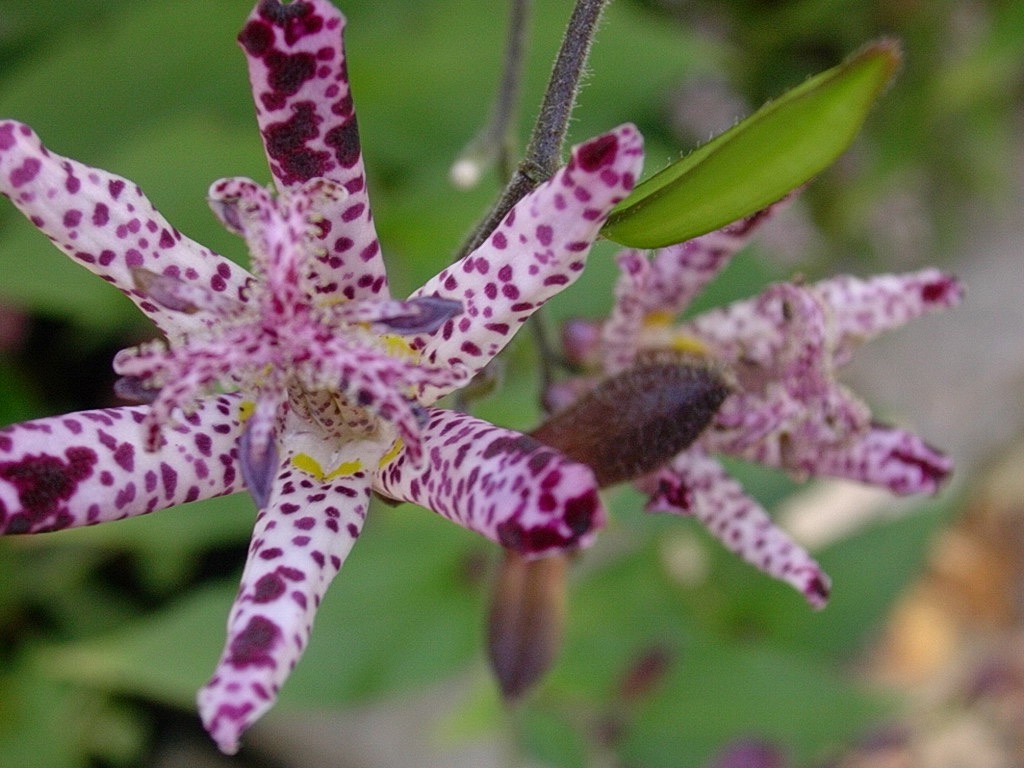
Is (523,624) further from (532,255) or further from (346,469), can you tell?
(532,255)

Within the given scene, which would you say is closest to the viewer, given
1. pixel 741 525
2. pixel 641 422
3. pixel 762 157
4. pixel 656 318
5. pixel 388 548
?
pixel 762 157

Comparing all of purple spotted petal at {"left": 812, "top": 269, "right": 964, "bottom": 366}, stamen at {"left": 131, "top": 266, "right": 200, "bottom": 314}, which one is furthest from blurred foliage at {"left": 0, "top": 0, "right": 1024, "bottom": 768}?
stamen at {"left": 131, "top": 266, "right": 200, "bottom": 314}

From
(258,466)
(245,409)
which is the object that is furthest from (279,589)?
(245,409)

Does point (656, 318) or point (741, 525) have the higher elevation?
point (656, 318)

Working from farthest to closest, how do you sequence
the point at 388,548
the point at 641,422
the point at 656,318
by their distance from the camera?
the point at 388,548 → the point at 656,318 → the point at 641,422

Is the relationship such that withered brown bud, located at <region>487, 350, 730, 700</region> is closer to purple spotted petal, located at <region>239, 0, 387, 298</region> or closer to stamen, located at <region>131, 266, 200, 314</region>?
purple spotted petal, located at <region>239, 0, 387, 298</region>

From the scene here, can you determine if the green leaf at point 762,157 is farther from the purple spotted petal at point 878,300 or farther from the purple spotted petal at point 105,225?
the purple spotted petal at point 878,300

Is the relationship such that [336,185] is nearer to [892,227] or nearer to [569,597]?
[569,597]

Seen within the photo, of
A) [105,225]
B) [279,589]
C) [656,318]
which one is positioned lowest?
[279,589]
